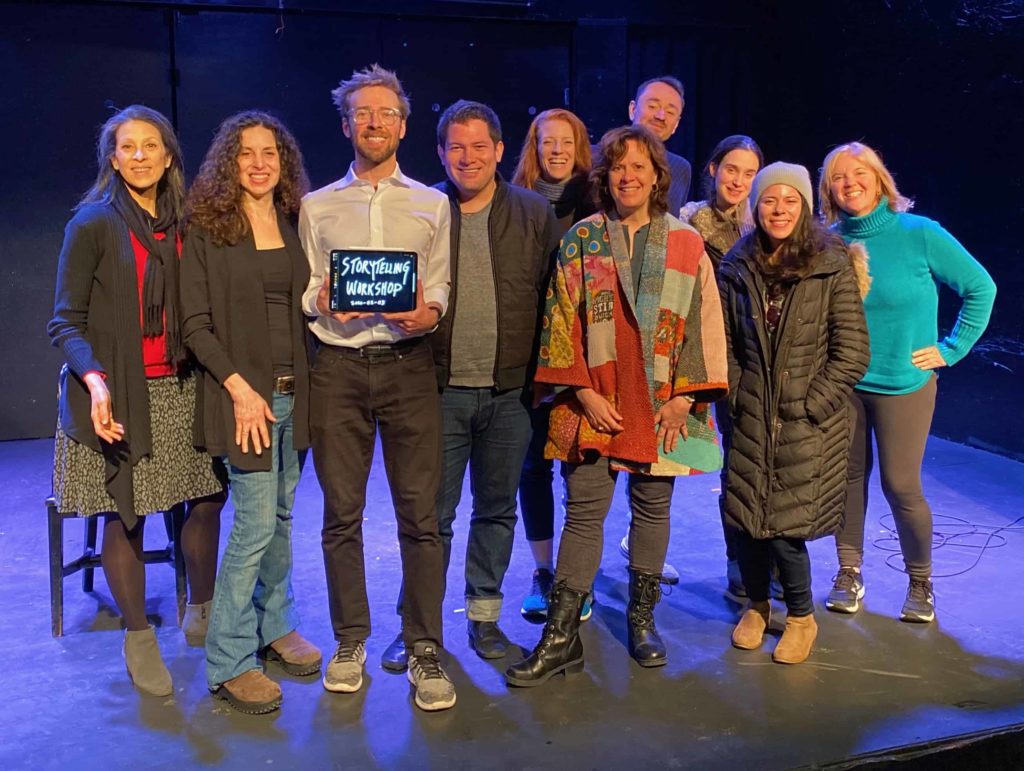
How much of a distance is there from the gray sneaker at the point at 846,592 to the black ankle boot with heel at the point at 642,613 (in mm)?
663

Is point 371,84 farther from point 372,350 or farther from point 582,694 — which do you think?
point 582,694

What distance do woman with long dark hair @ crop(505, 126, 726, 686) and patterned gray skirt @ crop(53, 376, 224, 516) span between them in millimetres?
980

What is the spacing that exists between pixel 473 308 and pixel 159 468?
0.96 m

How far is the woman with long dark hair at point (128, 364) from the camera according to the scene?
2770 millimetres

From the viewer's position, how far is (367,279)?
102 inches

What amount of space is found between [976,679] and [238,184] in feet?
7.80

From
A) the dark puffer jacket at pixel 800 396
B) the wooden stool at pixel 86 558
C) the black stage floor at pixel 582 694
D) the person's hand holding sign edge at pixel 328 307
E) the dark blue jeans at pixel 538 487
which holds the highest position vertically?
the person's hand holding sign edge at pixel 328 307

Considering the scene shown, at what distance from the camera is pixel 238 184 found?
2742mm

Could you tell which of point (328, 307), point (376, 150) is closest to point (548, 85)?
point (376, 150)


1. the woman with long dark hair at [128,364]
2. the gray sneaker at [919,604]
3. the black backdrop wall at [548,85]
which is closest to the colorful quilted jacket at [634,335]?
the gray sneaker at [919,604]

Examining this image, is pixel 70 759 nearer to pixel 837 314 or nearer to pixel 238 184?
pixel 238 184

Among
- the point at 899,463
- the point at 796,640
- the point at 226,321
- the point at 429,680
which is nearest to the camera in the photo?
the point at 226,321

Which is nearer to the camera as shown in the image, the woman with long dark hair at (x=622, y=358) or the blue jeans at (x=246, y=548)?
the blue jeans at (x=246, y=548)

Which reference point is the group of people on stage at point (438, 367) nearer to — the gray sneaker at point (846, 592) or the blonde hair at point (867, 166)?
the blonde hair at point (867, 166)
